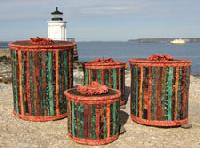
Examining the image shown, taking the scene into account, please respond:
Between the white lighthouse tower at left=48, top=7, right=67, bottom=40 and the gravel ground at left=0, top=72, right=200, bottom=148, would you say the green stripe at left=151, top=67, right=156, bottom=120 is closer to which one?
the gravel ground at left=0, top=72, right=200, bottom=148

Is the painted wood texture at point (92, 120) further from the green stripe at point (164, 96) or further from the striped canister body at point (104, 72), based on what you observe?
the striped canister body at point (104, 72)

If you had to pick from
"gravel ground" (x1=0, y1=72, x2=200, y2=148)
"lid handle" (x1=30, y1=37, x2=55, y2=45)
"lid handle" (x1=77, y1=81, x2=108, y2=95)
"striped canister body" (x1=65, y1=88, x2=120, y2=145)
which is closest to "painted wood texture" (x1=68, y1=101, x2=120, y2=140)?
"striped canister body" (x1=65, y1=88, x2=120, y2=145)

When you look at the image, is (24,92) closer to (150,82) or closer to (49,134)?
(49,134)

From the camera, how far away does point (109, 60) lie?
16.8 meters

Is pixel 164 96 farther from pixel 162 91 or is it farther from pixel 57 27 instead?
pixel 57 27

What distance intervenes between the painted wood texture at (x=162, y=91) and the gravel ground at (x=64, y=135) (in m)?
0.61

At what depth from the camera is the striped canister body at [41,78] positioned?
45.6 feet

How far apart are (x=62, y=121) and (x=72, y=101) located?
8.53 feet

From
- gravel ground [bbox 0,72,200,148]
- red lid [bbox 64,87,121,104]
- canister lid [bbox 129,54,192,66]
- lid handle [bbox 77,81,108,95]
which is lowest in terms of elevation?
gravel ground [bbox 0,72,200,148]

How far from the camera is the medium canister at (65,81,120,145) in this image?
11.9m

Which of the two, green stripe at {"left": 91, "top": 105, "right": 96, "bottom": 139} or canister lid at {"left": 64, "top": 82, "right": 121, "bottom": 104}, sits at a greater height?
canister lid at {"left": 64, "top": 82, "right": 121, "bottom": 104}

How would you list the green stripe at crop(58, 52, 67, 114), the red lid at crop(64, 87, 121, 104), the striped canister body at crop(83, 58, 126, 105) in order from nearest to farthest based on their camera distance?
the red lid at crop(64, 87, 121, 104) → the green stripe at crop(58, 52, 67, 114) → the striped canister body at crop(83, 58, 126, 105)

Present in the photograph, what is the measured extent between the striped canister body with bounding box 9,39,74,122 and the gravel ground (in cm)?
48

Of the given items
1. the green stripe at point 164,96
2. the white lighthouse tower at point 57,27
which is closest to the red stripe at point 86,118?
the green stripe at point 164,96
